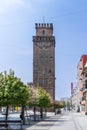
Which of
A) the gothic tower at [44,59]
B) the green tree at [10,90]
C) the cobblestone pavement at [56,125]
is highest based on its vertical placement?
the gothic tower at [44,59]

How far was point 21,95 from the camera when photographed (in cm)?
4231

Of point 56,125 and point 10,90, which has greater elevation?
point 10,90

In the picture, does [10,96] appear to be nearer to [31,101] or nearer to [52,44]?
[31,101]

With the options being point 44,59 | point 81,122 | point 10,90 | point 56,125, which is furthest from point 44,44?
point 10,90

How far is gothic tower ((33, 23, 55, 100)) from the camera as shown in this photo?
163375mm

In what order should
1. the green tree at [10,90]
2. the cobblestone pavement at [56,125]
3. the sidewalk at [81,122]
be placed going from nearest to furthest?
the green tree at [10,90]
the cobblestone pavement at [56,125]
the sidewalk at [81,122]

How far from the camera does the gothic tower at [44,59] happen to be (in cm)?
16338

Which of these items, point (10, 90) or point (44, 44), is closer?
point (10, 90)

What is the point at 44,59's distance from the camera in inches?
6545

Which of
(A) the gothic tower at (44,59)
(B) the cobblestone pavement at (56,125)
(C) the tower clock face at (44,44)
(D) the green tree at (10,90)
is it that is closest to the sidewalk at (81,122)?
(B) the cobblestone pavement at (56,125)

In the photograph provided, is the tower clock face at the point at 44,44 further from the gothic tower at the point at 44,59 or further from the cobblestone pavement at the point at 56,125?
the cobblestone pavement at the point at 56,125

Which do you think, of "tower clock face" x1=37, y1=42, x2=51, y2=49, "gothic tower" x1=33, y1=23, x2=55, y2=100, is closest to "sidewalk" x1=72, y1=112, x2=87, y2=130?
"gothic tower" x1=33, y1=23, x2=55, y2=100

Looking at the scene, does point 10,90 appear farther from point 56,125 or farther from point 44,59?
point 44,59

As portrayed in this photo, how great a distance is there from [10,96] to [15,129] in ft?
12.6
